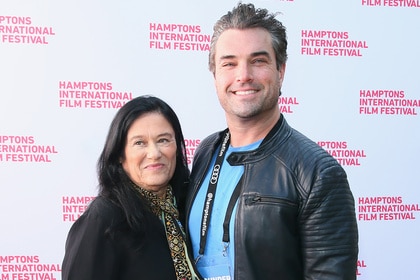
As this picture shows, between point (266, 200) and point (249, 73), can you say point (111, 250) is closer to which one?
point (266, 200)

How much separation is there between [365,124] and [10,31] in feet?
9.13

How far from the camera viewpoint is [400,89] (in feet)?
11.4

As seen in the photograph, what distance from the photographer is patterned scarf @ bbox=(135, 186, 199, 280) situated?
178 cm

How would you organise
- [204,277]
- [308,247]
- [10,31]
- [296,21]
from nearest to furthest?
[308,247]
[204,277]
[10,31]
[296,21]

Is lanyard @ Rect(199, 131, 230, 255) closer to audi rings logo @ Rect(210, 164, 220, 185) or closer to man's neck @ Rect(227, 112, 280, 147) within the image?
audi rings logo @ Rect(210, 164, 220, 185)

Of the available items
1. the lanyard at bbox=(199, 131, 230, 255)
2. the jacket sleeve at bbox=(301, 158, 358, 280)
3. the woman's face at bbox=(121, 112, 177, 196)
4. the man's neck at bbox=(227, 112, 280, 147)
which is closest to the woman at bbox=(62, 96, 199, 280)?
the woman's face at bbox=(121, 112, 177, 196)

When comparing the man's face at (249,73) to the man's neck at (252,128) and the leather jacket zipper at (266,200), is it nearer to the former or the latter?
the man's neck at (252,128)

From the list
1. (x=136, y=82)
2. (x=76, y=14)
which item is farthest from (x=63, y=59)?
(x=136, y=82)

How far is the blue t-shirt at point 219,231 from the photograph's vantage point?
1703 millimetres

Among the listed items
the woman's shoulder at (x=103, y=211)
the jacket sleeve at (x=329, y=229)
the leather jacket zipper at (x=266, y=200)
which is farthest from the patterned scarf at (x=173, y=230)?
the jacket sleeve at (x=329, y=229)

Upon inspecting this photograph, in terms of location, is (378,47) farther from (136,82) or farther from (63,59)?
(63,59)

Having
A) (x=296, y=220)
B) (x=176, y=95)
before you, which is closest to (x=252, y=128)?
(x=296, y=220)

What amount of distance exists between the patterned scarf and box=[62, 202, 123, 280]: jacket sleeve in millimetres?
237

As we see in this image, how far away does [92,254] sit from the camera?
5.44ft
